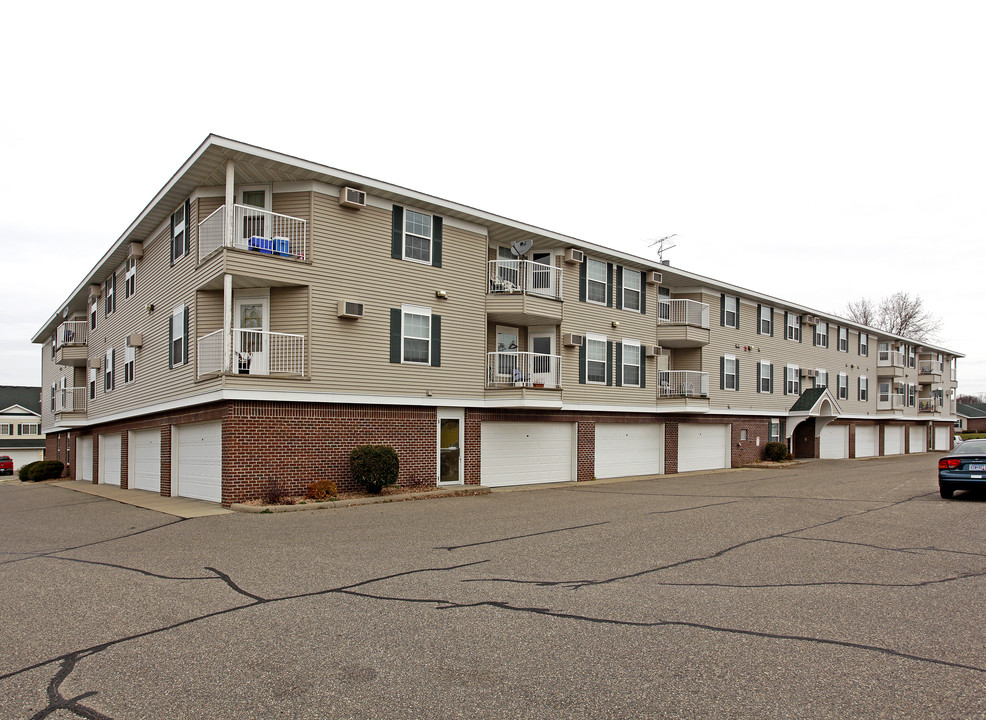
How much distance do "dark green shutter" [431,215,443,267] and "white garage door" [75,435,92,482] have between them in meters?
19.6

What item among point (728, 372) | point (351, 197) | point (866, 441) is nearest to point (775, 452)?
point (728, 372)

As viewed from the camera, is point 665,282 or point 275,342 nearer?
point 275,342

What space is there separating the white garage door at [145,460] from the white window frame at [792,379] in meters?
27.7

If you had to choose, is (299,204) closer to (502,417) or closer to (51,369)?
(502,417)

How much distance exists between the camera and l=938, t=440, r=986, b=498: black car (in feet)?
51.4

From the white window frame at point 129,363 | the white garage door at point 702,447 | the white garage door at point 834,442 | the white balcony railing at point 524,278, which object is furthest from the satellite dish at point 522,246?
the white garage door at point 834,442

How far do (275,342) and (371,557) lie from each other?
912 cm

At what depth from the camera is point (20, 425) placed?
207 feet

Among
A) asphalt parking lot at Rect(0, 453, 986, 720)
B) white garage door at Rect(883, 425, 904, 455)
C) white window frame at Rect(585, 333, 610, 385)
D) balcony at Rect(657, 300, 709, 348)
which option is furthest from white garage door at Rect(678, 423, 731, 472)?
white garage door at Rect(883, 425, 904, 455)

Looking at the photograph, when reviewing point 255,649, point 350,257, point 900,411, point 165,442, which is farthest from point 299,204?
point 900,411

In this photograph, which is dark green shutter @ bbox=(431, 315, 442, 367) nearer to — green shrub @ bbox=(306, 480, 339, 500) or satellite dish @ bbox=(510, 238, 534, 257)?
satellite dish @ bbox=(510, 238, 534, 257)

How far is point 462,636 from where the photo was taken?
19.5 feet

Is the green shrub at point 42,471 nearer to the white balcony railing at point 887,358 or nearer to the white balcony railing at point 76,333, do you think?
the white balcony railing at point 76,333

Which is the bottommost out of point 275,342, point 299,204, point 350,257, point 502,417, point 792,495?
point 792,495
